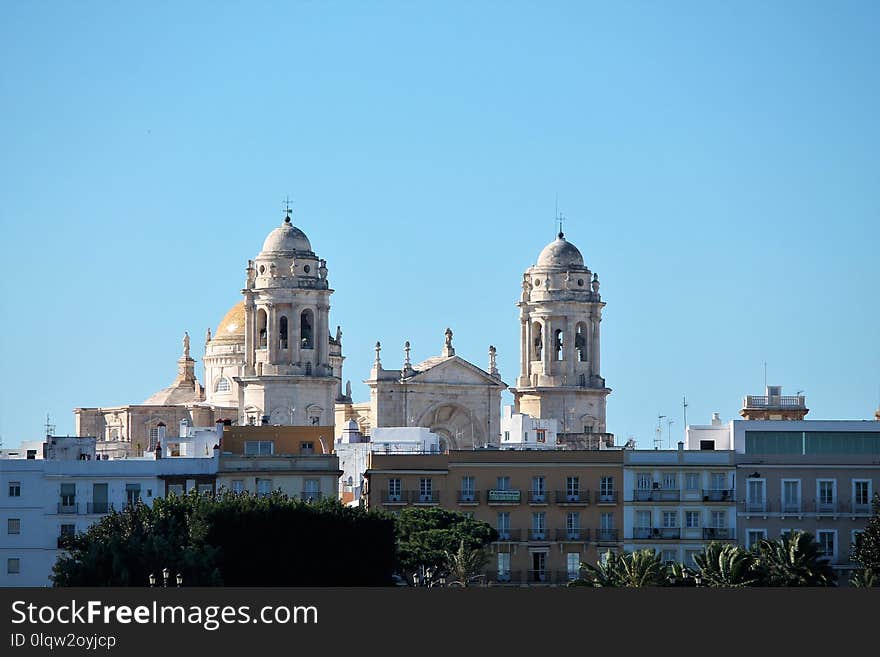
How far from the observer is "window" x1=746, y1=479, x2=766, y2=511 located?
98875 millimetres

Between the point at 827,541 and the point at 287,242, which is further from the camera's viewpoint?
the point at 287,242

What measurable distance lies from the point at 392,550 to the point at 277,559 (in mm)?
3943

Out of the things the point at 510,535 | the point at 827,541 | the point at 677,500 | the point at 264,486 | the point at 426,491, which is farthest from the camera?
the point at 426,491

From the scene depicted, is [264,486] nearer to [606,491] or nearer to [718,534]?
Result: [606,491]

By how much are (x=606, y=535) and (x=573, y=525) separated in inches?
38.9

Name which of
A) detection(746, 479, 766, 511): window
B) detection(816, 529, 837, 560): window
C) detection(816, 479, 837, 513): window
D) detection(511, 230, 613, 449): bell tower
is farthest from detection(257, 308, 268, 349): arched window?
detection(816, 529, 837, 560): window

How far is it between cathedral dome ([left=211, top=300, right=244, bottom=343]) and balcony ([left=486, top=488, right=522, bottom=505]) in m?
66.6

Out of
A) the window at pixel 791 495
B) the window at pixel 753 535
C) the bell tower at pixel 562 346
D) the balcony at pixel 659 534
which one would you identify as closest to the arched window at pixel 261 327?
the bell tower at pixel 562 346

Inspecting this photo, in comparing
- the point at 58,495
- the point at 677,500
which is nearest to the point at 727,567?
the point at 677,500

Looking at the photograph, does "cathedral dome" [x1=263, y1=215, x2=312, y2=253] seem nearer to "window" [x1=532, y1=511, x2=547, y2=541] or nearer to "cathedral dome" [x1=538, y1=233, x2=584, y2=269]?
"cathedral dome" [x1=538, y1=233, x2=584, y2=269]

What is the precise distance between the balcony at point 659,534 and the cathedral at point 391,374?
42.2m

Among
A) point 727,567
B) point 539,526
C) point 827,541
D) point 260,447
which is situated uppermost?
point 260,447

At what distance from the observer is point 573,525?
9962 cm

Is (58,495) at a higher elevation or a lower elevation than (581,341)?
lower
